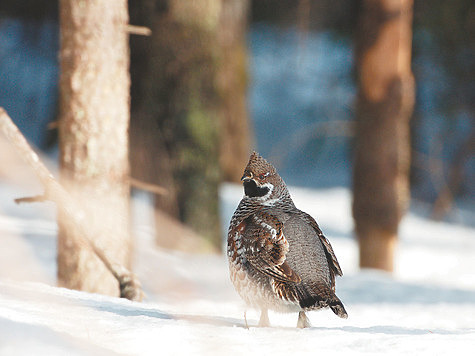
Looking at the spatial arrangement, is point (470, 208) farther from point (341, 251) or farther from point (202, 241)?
point (202, 241)

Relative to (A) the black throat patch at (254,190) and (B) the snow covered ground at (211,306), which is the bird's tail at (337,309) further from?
(A) the black throat patch at (254,190)

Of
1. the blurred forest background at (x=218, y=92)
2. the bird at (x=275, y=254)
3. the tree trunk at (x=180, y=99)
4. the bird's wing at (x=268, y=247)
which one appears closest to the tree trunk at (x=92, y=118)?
the blurred forest background at (x=218, y=92)

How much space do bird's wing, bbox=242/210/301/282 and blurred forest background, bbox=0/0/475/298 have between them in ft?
5.92

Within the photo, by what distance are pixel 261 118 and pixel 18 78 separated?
1271 centimetres

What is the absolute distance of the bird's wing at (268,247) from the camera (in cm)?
355

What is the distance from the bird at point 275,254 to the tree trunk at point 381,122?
4.44 metres

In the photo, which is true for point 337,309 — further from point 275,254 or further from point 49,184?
point 49,184

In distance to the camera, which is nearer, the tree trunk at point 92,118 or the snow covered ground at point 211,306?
the snow covered ground at point 211,306

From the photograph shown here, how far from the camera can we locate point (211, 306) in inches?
227

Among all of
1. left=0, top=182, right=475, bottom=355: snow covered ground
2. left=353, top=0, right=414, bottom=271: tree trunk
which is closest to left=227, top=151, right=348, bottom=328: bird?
left=0, top=182, right=475, bottom=355: snow covered ground

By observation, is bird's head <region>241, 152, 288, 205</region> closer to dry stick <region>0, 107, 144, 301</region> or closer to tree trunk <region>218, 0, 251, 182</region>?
dry stick <region>0, 107, 144, 301</region>

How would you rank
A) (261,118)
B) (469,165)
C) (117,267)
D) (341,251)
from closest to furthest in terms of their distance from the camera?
(117,267)
(341,251)
(469,165)
(261,118)

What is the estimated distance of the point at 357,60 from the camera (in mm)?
8219

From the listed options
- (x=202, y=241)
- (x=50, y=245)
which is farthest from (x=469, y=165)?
(x=50, y=245)
